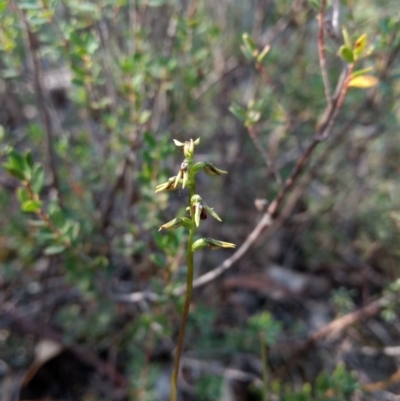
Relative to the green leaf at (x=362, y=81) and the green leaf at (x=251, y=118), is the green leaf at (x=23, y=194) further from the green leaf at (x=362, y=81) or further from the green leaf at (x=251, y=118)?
the green leaf at (x=362, y=81)

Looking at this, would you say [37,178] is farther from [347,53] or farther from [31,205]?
[347,53]

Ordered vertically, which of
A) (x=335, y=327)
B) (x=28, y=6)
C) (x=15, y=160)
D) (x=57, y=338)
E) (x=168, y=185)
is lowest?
(x=57, y=338)

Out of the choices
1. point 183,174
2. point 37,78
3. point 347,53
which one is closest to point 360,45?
point 347,53

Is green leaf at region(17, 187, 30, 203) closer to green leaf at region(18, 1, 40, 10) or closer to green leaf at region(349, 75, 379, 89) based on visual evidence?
green leaf at region(18, 1, 40, 10)

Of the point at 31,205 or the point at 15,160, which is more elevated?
the point at 15,160

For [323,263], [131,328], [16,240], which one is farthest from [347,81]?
[323,263]

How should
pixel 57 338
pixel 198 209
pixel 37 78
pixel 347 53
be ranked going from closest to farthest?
pixel 198 209 → pixel 347 53 → pixel 37 78 → pixel 57 338

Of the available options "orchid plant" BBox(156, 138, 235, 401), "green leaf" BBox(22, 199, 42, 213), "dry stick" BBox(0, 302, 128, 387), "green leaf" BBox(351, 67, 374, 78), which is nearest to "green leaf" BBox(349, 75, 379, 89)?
"green leaf" BBox(351, 67, 374, 78)

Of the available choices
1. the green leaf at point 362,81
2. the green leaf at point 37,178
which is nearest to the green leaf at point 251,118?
the green leaf at point 362,81

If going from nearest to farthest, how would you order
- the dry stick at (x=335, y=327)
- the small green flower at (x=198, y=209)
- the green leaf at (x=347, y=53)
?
the small green flower at (x=198, y=209)
the green leaf at (x=347, y=53)
the dry stick at (x=335, y=327)
